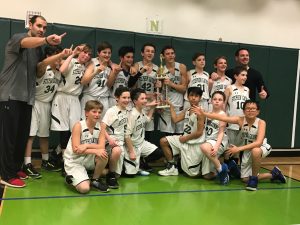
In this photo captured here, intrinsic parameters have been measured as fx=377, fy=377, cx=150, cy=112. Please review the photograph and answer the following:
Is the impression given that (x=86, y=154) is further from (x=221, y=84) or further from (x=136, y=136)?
(x=221, y=84)

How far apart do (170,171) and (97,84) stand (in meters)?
1.53

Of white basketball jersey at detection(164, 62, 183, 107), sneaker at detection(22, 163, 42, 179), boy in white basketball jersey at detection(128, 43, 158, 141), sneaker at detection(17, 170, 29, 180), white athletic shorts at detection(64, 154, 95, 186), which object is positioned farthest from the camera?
white basketball jersey at detection(164, 62, 183, 107)

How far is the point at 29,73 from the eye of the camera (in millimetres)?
4211

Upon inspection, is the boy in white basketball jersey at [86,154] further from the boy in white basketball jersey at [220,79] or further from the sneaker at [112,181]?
the boy in white basketball jersey at [220,79]

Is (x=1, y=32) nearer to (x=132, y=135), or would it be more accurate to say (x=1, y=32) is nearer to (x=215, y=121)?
(x=132, y=135)

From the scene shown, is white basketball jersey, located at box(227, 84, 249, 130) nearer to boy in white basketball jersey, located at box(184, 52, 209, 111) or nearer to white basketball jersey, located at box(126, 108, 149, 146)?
boy in white basketball jersey, located at box(184, 52, 209, 111)

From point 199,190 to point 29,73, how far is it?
7.75 ft

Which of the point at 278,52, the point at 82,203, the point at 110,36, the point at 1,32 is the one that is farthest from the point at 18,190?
the point at 278,52

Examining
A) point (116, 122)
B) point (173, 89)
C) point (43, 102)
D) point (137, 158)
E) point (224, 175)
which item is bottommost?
point (224, 175)

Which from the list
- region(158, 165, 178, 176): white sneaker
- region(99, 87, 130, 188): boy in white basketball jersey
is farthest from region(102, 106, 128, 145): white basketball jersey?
region(158, 165, 178, 176): white sneaker

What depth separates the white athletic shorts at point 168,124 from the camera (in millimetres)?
5473

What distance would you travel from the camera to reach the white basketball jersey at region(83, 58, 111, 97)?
16.5 ft

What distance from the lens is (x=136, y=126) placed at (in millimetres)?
4863

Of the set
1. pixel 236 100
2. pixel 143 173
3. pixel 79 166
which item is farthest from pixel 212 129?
pixel 79 166
